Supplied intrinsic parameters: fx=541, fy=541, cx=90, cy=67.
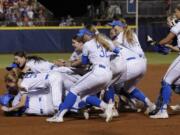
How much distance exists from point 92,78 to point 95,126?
76 centimetres

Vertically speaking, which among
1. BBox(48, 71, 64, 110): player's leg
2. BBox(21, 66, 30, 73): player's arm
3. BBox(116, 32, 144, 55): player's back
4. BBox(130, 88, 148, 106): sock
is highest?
BBox(116, 32, 144, 55): player's back

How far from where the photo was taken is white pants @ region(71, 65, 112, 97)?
8133 millimetres

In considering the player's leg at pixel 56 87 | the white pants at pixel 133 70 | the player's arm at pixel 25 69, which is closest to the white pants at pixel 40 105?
the player's leg at pixel 56 87

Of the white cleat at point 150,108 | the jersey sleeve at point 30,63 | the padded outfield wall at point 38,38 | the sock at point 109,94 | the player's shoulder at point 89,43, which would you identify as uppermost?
the player's shoulder at point 89,43

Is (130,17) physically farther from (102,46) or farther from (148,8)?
(102,46)

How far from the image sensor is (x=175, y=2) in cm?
2680

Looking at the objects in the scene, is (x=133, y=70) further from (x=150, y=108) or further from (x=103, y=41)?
(x=103, y=41)

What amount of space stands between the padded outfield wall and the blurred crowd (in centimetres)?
38

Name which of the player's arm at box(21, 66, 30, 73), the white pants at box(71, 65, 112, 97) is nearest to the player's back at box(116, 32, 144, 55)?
the white pants at box(71, 65, 112, 97)

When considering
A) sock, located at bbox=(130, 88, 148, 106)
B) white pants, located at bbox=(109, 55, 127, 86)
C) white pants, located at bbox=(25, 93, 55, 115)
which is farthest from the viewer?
sock, located at bbox=(130, 88, 148, 106)

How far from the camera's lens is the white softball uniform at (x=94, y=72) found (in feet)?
26.7

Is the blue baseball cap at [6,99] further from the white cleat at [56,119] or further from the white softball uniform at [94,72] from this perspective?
the white softball uniform at [94,72]

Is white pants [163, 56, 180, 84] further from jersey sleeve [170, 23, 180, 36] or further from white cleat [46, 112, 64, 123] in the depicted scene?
white cleat [46, 112, 64, 123]

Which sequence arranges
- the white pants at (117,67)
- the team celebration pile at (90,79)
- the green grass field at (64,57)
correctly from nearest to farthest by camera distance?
the team celebration pile at (90,79)
the white pants at (117,67)
the green grass field at (64,57)
